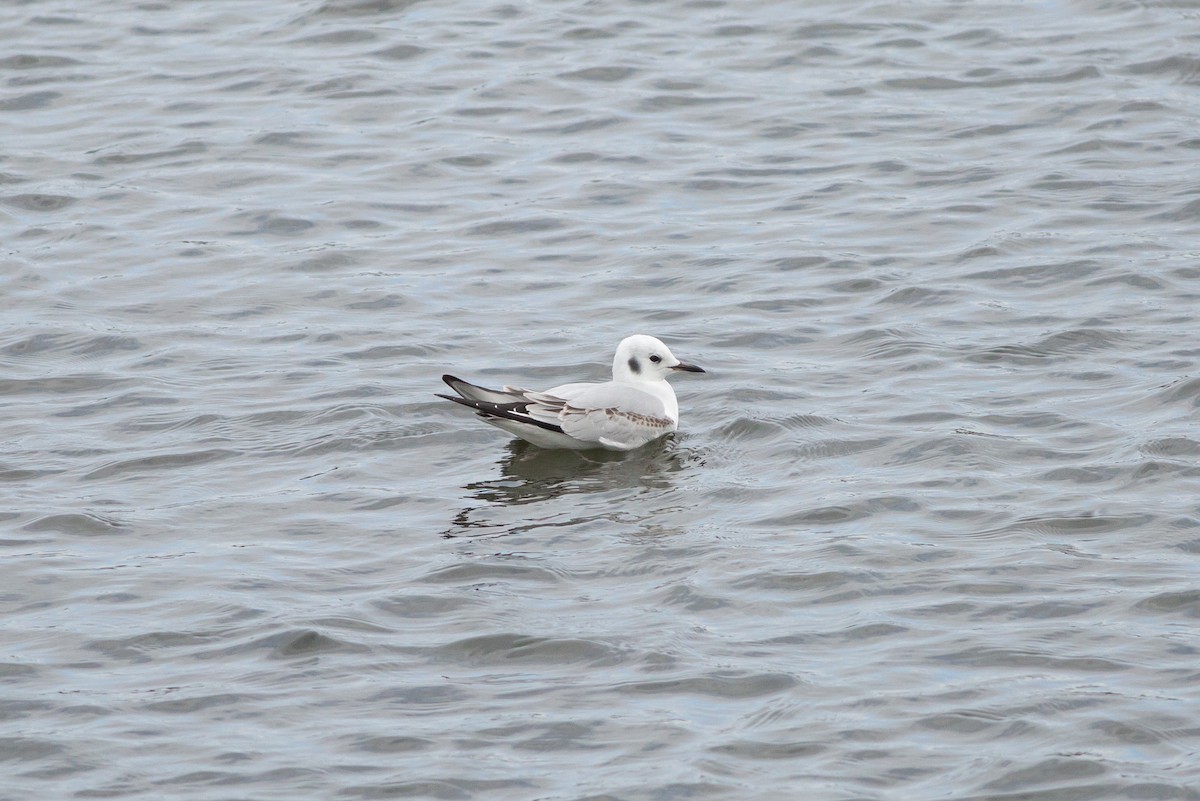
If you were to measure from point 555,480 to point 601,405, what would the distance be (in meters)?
0.61

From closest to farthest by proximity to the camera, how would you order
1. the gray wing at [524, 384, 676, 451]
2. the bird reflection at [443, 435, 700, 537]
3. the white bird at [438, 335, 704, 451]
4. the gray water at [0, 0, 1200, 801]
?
1. the gray water at [0, 0, 1200, 801]
2. the bird reflection at [443, 435, 700, 537]
3. the white bird at [438, 335, 704, 451]
4. the gray wing at [524, 384, 676, 451]

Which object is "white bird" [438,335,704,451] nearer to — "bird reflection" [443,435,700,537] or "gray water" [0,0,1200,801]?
"bird reflection" [443,435,700,537]

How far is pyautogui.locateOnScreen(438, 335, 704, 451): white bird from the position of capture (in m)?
10.4

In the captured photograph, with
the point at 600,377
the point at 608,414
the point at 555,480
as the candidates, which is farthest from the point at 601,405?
the point at 600,377

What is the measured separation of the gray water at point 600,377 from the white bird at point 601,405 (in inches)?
8.8

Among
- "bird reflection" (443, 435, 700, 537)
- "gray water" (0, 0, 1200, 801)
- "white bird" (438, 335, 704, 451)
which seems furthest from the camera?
"white bird" (438, 335, 704, 451)

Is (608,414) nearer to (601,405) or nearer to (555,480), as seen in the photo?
(601,405)

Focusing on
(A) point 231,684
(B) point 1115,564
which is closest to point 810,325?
(B) point 1115,564

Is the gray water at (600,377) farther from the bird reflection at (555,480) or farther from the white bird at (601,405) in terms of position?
the white bird at (601,405)

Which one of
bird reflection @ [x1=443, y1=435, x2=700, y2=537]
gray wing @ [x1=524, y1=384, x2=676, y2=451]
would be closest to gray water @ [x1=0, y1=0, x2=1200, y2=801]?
bird reflection @ [x1=443, y1=435, x2=700, y2=537]

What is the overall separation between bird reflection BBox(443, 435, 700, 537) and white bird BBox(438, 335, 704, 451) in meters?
0.09

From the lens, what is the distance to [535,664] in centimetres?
799

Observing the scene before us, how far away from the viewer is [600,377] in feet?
38.9

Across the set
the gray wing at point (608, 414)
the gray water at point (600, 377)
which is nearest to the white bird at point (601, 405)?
the gray wing at point (608, 414)
